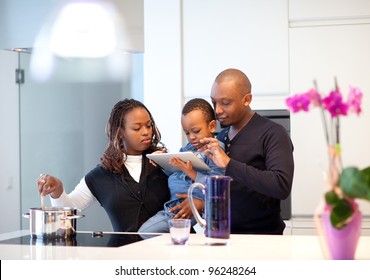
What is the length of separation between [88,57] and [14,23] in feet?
1.43

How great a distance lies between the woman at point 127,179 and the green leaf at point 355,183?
1.25 meters

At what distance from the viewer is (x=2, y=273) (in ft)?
4.96

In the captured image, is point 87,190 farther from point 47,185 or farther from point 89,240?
point 89,240

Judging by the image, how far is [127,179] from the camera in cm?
242

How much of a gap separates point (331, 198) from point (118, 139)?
1358 mm

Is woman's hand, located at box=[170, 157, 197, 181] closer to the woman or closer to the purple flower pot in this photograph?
the woman

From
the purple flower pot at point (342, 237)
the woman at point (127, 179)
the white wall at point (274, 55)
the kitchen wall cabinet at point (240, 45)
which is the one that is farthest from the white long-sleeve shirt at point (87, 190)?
the purple flower pot at point (342, 237)

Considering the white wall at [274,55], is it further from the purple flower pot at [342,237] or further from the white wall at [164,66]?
the purple flower pot at [342,237]

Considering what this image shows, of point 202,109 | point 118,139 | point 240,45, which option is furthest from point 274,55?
point 118,139

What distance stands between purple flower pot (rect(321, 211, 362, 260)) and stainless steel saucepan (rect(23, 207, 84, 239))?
3.10 ft

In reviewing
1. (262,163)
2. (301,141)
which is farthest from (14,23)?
(262,163)

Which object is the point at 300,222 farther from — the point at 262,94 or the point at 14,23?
the point at 14,23

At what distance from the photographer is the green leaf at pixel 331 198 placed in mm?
1217

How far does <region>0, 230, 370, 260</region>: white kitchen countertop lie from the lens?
154cm
